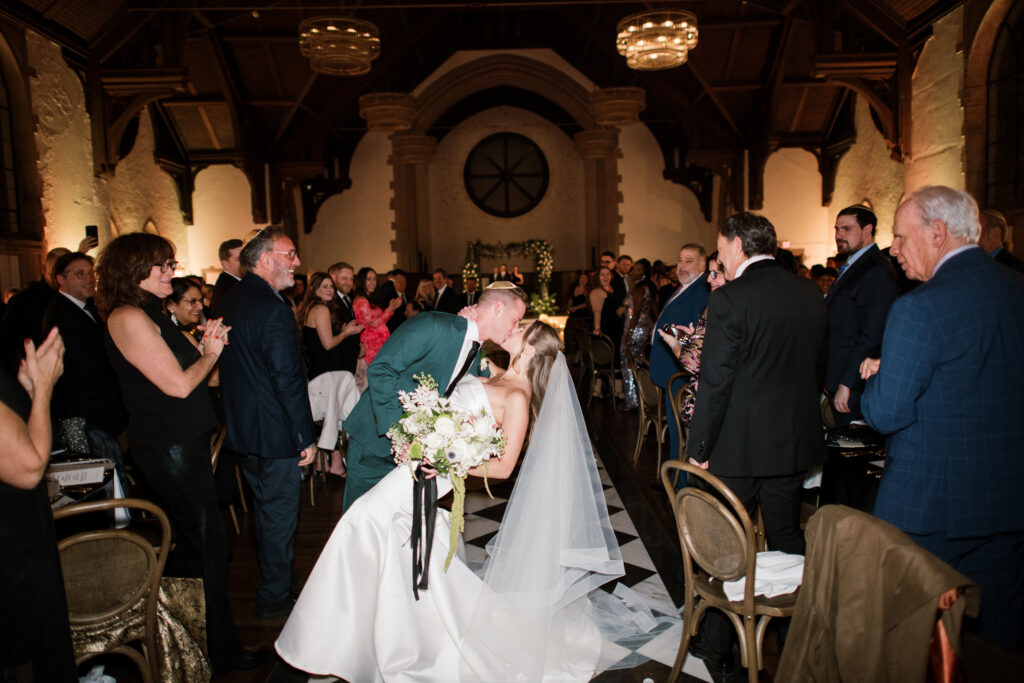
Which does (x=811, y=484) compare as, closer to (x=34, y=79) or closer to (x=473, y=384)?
(x=473, y=384)

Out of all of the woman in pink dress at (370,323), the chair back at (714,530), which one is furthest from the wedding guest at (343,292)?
the chair back at (714,530)

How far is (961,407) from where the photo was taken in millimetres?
1984

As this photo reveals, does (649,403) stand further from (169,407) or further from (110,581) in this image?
(110,581)

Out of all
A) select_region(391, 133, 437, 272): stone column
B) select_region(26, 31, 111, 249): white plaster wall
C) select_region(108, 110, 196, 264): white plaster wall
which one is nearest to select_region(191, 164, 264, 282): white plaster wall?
select_region(108, 110, 196, 264): white plaster wall

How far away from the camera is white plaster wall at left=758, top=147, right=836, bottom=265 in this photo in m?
12.9

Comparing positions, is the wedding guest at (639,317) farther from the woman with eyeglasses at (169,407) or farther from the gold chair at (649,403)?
the woman with eyeglasses at (169,407)

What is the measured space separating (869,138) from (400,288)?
7.61m

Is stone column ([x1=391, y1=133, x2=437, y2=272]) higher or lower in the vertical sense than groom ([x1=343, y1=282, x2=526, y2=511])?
higher

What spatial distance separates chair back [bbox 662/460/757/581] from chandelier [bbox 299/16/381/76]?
6961mm

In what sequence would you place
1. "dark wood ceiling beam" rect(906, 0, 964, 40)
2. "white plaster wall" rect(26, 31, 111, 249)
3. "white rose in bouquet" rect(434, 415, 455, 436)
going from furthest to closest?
"white plaster wall" rect(26, 31, 111, 249) → "dark wood ceiling beam" rect(906, 0, 964, 40) → "white rose in bouquet" rect(434, 415, 455, 436)

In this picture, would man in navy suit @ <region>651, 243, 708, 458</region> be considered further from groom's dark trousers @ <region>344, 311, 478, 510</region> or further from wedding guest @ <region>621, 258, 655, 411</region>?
groom's dark trousers @ <region>344, 311, 478, 510</region>

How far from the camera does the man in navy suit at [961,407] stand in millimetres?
1965

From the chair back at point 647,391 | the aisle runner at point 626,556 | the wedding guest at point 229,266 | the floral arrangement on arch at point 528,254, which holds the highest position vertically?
the floral arrangement on arch at point 528,254

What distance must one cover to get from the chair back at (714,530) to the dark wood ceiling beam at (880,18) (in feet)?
28.3
